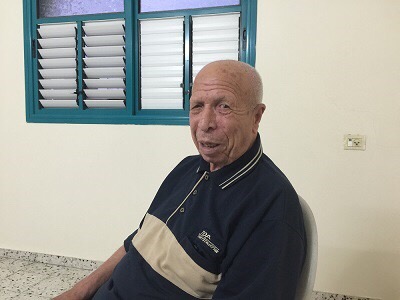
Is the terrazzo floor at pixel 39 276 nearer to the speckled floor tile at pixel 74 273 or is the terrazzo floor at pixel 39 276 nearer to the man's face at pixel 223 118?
the speckled floor tile at pixel 74 273

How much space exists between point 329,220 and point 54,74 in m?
2.36

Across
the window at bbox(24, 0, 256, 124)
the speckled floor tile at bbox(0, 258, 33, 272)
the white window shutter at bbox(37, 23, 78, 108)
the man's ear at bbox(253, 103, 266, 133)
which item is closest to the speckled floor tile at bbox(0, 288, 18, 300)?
the speckled floor tile at bbox(0, 258, 33, 272)

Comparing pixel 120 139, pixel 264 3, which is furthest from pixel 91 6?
pixel 264 3

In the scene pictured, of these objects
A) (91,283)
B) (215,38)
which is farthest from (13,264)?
(215,38)

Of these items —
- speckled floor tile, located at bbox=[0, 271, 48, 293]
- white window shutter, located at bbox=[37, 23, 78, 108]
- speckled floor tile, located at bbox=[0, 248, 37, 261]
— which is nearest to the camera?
speckled floor tile, located at bbox=[0, 271, 48, 293]

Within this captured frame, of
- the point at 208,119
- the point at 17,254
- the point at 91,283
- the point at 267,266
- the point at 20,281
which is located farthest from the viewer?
the point at 17,254

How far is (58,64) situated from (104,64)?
42cm

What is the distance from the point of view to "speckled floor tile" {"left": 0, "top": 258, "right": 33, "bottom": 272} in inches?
107

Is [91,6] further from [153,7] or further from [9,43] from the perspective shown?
[9,43]

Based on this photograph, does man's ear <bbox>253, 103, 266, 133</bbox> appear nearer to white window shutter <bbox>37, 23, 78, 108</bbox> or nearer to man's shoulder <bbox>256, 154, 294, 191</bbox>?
man's shoulder <bbox>256, 154, 294, 191</bbox>

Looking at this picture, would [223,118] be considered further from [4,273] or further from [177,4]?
[4,273]

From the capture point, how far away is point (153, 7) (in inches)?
99.7

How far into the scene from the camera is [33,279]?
251 centimetres

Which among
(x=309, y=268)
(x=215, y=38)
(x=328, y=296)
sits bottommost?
(x=328, y=296)
